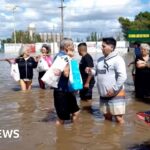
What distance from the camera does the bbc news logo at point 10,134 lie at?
7698mm

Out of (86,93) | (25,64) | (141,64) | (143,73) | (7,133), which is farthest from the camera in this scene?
(25,64)

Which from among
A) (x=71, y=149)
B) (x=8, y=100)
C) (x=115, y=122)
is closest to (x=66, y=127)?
(x=115, y=122)

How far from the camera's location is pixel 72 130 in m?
8.20

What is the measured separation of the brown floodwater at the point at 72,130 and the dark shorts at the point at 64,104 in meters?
0.27

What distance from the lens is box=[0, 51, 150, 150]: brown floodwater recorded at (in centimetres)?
711

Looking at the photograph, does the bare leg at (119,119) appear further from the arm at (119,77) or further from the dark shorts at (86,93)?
the dark shorts at (86,93)

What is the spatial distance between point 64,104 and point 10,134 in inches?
45.9

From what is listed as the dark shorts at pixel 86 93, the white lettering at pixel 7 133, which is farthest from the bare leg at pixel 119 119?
the dark shorts at pixel 86 93

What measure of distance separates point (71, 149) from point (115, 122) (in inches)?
76.6

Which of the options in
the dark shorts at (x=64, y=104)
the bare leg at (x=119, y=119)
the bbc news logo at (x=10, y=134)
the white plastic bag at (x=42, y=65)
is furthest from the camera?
the white plastic bag at (x=42, y=65)

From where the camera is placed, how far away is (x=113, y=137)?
24.9ft

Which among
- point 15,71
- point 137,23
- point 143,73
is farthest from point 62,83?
point 137,23

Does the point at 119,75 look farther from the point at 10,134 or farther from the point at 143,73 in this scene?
the point at 143,73

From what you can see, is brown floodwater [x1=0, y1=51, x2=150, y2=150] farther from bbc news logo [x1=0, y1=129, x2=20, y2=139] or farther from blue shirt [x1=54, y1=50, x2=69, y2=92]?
blue shirt [x1=54, y1=50, x2=69, y2=92]
